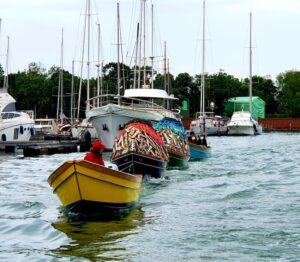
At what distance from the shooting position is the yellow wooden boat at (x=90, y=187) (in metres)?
21.1

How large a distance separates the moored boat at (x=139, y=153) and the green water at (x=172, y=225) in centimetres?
63

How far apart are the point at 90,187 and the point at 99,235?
5.48 ft

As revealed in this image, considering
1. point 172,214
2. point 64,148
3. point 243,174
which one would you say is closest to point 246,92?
point 64,148

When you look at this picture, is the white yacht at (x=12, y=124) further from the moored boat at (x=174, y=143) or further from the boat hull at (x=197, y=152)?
the moored boat at (x=174, y=143)

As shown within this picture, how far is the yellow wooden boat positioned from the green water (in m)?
0.47

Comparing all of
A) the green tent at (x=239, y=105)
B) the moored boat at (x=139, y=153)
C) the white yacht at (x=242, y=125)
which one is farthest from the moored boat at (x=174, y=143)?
the green tent at (x=239, y=105)

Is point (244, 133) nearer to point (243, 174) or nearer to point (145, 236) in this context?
point (243, 174)

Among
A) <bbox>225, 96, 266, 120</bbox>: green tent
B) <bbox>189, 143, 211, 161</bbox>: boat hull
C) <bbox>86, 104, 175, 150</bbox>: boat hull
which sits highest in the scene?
<bbox>225, 96, 266, 120</bbox>: green tent

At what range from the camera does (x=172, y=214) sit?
2392 centimetres

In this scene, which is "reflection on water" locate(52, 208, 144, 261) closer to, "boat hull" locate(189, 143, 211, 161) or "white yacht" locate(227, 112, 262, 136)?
"boat hull" locate(189, 143, 211, 161)

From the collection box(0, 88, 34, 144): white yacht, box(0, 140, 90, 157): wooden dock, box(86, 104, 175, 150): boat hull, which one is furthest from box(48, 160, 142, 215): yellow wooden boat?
box(0, 88, 34, 144): white yacht

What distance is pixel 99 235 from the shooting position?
797 inches

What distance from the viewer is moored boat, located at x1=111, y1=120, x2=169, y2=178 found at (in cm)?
3111

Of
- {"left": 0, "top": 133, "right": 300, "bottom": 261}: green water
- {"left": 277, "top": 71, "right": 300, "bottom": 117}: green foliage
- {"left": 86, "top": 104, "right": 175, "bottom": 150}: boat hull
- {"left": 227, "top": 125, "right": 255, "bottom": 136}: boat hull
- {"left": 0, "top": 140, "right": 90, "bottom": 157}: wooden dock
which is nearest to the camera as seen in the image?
{"left": 0, "top": 133, "right": 300, "bottom": 261}: green water
